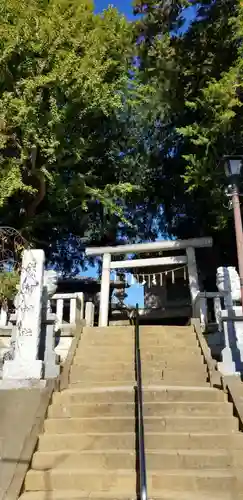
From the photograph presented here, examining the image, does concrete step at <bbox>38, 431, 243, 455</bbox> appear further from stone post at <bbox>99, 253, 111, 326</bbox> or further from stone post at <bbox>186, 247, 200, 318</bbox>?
stone post at <bbox>99, 253, 111, 326</bbox>

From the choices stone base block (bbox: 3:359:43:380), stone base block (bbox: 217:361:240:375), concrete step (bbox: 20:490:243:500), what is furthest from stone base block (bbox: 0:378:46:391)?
stone base block (bbox: 217:361:240:375)

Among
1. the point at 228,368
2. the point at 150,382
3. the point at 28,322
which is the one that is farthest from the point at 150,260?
the point at 28,322

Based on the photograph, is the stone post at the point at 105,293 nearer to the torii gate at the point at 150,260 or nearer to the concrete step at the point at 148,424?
the torii gate at the point at 150,260

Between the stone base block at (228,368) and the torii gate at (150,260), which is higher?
the torii gate at (150,260)

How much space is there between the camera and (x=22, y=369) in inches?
280

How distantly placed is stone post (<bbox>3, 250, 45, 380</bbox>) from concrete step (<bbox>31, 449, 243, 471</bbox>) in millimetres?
1939

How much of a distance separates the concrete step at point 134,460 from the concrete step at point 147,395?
132cm

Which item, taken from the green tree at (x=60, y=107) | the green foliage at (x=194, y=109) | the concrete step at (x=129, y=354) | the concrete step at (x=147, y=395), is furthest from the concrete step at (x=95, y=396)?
the green tree at (x=60, y=107)

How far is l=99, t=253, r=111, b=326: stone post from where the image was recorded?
12758 millimetres

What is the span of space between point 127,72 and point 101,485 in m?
12.2

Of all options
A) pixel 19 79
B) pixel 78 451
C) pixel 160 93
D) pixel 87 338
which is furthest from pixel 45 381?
pixel 160 93

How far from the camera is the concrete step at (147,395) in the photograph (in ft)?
21.7

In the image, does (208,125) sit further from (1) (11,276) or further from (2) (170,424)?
(2) (170,424)

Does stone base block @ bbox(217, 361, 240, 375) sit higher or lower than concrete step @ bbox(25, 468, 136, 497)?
higher
